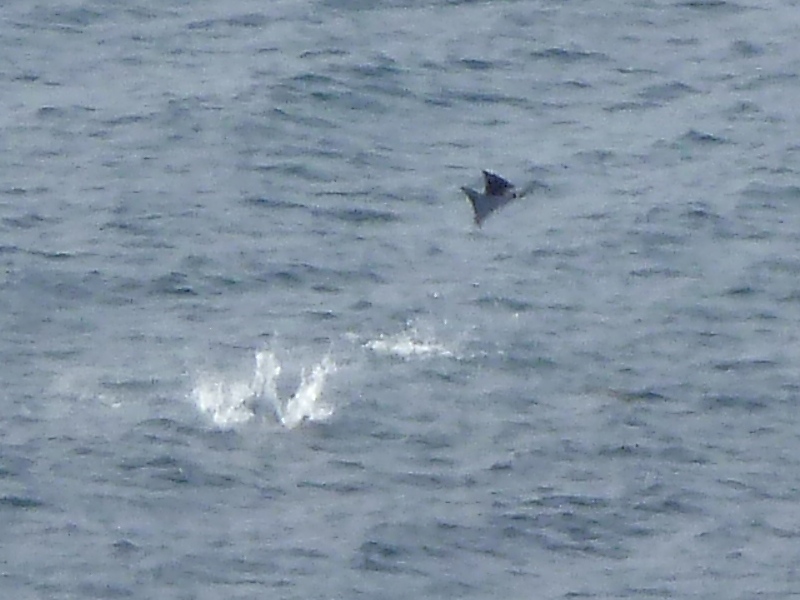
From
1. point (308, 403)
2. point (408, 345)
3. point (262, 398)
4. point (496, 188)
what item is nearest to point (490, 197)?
point (496, 188)

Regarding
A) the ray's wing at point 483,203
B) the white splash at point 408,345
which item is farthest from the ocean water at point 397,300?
the ray's wing at point 483,203

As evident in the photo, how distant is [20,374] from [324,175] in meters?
9.90

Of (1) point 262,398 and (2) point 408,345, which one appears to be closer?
(1) point 262,398

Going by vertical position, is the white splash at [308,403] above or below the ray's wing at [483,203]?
below

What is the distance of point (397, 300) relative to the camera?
169ft

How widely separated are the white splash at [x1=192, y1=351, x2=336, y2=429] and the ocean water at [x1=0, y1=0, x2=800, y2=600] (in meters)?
0.07

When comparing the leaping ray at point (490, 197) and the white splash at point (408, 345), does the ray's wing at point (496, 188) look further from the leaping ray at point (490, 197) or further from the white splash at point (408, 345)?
the white splash at point (408, 345)

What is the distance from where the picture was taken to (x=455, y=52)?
61656mm

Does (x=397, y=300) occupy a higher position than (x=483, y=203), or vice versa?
(x=483, y=203)

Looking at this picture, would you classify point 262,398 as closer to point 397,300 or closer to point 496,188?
point 397,300

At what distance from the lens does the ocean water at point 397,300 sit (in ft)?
144

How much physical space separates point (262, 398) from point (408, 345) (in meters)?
3.23

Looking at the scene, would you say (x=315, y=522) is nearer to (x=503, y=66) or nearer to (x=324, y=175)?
(x=324, y=175)

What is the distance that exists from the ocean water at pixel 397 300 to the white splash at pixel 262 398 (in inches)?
2.6
